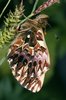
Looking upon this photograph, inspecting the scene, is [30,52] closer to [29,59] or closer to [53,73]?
[29,59]

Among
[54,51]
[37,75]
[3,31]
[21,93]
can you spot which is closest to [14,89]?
[21,93]

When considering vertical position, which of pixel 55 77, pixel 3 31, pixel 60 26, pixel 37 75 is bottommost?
pixel 55 77

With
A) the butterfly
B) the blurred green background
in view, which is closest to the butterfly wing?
the butterfly

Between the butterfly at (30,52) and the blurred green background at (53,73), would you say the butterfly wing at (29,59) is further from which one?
the blurred green background at (53,73)

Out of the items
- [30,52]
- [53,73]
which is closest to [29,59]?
[30,52]

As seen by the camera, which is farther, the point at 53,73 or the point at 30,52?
the point at 53,73

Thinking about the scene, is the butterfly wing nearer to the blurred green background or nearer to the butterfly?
the butterfly

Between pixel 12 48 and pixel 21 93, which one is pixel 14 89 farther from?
pixel 12 48

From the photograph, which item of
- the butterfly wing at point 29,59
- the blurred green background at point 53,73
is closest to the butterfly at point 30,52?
the butterfly wing at point 29,59
